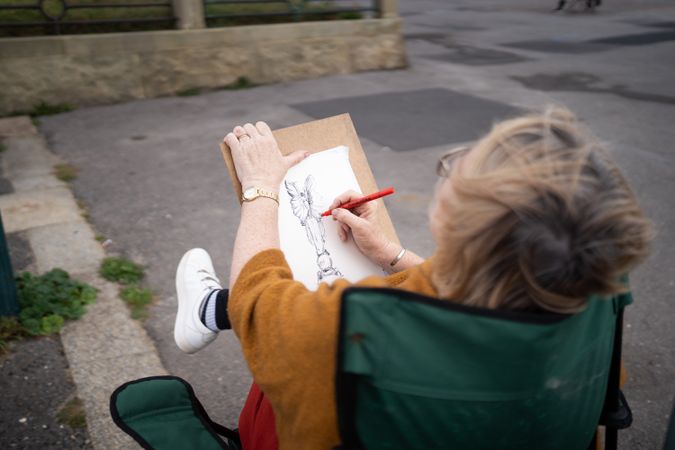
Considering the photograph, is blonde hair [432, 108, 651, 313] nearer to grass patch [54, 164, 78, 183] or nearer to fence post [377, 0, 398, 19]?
grass patch [54, 164, 78, 183]

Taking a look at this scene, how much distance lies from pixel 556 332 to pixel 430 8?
747 inches

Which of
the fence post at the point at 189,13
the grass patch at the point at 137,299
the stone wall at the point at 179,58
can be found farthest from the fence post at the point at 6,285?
the fence post at the point at 189,13

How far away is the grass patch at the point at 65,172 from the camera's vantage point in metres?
4.93

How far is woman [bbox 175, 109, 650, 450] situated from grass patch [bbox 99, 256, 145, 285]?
2433 millimetres

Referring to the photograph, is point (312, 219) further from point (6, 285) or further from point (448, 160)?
point (6, 285)

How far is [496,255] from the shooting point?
979 mm

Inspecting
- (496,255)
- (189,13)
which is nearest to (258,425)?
(496,255)

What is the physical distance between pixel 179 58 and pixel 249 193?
21.2 ft

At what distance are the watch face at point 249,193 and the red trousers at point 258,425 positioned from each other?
51 centimetres


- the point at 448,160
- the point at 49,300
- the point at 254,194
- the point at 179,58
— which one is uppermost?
the point at 448,160

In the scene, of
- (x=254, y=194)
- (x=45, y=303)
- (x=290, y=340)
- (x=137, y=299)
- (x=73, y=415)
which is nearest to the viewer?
(x=290, y=340)

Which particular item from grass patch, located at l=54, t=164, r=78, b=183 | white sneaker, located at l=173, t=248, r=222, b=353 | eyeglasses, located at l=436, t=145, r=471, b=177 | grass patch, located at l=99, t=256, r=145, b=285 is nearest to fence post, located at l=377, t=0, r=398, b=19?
grass patch, located at l=54, t=164, r=78, b=183

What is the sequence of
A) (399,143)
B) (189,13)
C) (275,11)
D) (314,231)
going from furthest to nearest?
1. (275,11)
2. (189,13)
3. (399,143)
4. (314,231)

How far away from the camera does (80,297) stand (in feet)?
10.5
